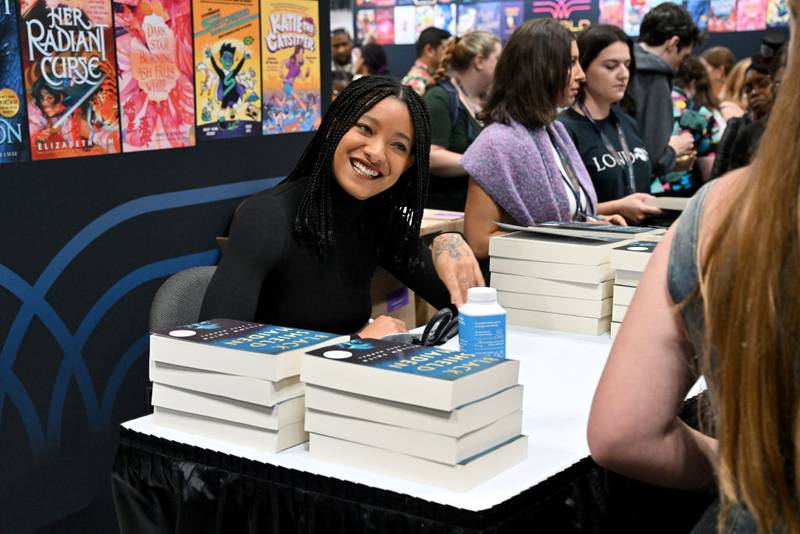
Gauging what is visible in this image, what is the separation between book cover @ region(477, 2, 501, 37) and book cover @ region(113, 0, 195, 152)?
4547 mm

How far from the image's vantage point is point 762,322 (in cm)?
86

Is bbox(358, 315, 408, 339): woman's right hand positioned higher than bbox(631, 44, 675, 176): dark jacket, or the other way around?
bbox(631, 44, 675, 176): dark jacket

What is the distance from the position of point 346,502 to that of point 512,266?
45.6 inches

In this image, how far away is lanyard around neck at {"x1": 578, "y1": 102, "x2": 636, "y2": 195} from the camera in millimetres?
3598

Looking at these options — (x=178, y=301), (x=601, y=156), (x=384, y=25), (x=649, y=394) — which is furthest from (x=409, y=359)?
(x=384, y=25)

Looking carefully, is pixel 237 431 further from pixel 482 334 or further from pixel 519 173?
pixel 519 173

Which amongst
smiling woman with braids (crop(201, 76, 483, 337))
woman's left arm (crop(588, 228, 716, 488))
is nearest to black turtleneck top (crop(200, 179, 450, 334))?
smiling woman with braids (crop(201, 76, 483, 337))

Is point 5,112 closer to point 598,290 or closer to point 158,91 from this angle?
point 158,91

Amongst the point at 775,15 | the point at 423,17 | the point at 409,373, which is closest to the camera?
the point at 409,373

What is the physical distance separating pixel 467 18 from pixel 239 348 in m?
5.97

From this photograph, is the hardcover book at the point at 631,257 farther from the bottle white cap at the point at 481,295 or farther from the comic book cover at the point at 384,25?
the comic book cover at the point at 384,25

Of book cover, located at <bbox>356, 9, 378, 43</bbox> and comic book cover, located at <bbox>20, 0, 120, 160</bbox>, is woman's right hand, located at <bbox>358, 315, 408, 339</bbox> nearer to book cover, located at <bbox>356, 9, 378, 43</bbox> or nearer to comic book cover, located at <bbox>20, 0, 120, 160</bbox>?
comic book cover, located at <bbox>20, 0, 120, 160</bbox>

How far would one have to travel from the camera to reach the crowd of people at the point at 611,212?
88 cm

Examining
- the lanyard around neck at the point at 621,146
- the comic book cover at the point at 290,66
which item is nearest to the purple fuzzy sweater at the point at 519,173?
the lanyard around neck at the point at 621,146
